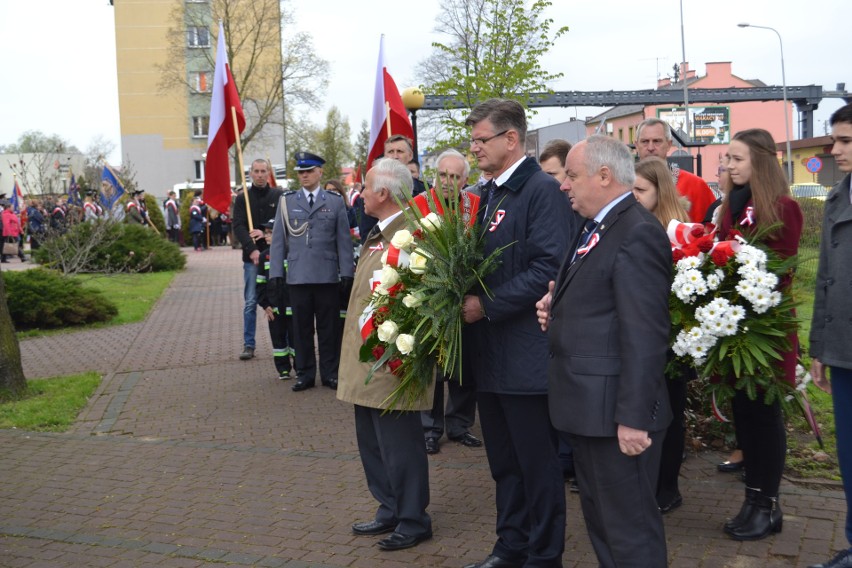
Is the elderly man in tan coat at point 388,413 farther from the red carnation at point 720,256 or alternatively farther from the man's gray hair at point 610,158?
the red carnation at point 720,256

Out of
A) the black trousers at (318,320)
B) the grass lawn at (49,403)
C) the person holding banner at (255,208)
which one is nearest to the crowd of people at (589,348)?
the black trousers at (318,320)

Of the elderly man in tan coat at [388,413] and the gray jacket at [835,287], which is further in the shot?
the elderly man in tan coat at [388,413]

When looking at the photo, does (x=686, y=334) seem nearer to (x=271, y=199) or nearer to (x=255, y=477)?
(x=255, y=477)

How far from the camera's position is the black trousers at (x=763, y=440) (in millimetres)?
4770

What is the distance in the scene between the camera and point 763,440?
15.7 ft

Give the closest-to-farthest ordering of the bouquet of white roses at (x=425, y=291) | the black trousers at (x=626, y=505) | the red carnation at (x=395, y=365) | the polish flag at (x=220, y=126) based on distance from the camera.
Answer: the black trousers at (x=626, y=505)
the bouquet of white roses at (x=425, y=291)
the red carnation at (x=395, y=365)
the polish flag at (x=220, y=126)

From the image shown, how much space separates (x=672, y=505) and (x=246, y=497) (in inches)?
108

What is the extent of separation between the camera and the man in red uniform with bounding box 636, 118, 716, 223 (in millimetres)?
6316

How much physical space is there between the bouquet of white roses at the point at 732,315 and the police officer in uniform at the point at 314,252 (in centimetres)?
472

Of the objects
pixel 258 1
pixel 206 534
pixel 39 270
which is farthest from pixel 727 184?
pixel 258 1

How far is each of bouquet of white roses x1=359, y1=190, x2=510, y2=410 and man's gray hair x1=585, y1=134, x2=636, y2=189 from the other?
72 cm

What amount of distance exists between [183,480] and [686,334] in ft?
12.6

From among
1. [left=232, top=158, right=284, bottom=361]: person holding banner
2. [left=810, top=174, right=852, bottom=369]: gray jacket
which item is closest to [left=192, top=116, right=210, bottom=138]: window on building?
[left=232, top=158, right=284, bottom=361]: person holding banner

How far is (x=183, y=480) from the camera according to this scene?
6402 mm
